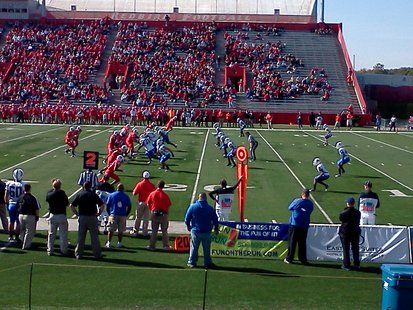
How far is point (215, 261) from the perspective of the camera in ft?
44.1

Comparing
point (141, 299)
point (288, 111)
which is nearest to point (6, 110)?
point (288, 111)

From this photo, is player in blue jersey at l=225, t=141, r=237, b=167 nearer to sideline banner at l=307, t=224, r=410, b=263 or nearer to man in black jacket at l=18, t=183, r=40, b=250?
sideline banner at l=307, t=224, r=410, b=263

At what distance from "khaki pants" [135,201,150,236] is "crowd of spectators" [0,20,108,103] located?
43.5 metres

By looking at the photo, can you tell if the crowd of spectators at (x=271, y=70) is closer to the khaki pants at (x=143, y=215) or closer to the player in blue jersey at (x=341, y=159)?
the player in blue jersey at (x=341, y=159)

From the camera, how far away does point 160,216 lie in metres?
14.0

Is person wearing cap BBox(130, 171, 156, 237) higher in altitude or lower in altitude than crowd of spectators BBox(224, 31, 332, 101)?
lower

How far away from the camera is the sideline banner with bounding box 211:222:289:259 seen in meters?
13.7

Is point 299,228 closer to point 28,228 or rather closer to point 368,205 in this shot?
point 368,205

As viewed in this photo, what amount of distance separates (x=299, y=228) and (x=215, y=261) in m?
1.59

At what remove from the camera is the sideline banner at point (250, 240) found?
13.7 meters

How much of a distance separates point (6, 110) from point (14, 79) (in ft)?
24.7

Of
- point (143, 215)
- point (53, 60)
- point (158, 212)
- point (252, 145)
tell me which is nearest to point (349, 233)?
point (158, 212)

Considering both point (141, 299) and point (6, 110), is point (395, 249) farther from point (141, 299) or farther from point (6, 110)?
point (6, 110)

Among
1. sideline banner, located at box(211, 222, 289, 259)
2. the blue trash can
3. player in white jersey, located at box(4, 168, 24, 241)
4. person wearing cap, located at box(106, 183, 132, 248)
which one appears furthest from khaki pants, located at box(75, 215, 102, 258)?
the blue trash can
